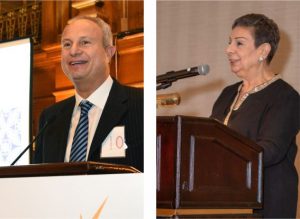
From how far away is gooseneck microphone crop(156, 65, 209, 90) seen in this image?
210 cm

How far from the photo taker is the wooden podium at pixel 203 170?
2.11 metres

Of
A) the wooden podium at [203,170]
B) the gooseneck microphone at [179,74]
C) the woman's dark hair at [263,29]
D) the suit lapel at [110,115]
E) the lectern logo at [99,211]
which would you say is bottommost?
the lectern logo at [99,211]

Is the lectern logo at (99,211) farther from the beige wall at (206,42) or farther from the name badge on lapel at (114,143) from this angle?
the beige wall at (206,42)

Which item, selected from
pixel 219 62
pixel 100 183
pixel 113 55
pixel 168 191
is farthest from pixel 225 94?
pixel 100 183

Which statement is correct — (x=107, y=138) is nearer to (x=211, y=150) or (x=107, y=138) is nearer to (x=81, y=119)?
(x=81, y=119)

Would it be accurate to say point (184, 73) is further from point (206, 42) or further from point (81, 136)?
point (206, 42)

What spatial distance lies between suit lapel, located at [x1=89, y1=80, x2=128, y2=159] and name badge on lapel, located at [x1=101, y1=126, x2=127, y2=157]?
0.02 meters

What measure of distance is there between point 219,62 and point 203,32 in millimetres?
179

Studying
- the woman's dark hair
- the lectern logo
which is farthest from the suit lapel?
the woman's dark hair

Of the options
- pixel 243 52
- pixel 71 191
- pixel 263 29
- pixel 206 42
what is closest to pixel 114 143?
pixel 71 191

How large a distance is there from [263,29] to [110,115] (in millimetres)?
723

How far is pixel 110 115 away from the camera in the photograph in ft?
7.82

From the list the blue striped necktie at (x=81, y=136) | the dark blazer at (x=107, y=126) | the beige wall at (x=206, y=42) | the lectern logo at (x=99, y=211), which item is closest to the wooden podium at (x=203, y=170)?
the dark blazer at (x=107, y=126)

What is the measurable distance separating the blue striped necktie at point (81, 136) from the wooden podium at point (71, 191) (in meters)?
0.27
